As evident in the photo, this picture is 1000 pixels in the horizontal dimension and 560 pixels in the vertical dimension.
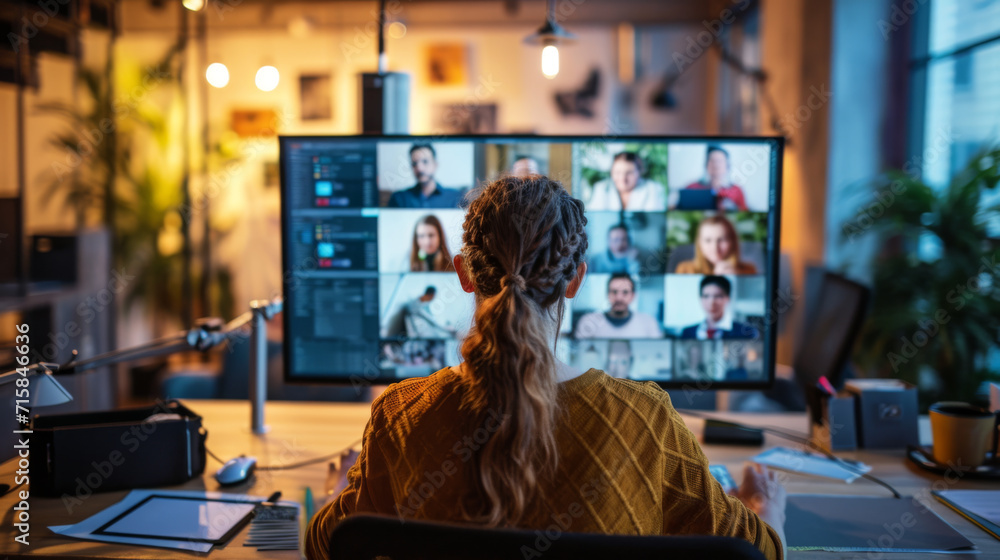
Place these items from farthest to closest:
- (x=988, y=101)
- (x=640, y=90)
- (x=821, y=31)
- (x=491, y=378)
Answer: (x=640, y=90) → (x=821, y=31) → (x=988, y=101) → (x=491, y=378)

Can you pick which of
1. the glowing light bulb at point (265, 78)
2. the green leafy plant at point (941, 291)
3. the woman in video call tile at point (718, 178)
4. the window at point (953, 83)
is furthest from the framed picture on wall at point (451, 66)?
the woman in video call tile at point (718, 178)

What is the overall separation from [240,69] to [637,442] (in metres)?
5.50

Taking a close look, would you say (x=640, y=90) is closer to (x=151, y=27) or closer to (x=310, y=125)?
(x=310, y=125)

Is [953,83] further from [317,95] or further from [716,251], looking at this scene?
[317,95]

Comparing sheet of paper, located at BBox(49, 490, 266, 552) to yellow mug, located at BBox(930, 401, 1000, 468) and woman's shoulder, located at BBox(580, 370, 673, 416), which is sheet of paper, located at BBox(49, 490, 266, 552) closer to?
woman's shoulder, located at BBox(580, 370, 673, 416)

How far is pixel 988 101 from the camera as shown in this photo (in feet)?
8.38

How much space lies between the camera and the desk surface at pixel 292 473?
966mm

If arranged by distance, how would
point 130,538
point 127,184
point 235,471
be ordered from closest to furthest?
point 130,538 → point 235,471 → point 127,184

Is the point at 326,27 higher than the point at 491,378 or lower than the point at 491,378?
higher

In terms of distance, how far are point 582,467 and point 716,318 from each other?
27.1 inches

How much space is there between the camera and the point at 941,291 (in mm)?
2199

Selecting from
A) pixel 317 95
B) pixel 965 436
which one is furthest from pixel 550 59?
pixel 317 95

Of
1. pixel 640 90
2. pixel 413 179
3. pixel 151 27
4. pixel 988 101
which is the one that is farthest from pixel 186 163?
pixel 988 101

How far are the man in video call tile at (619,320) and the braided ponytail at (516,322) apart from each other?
1.46ft
